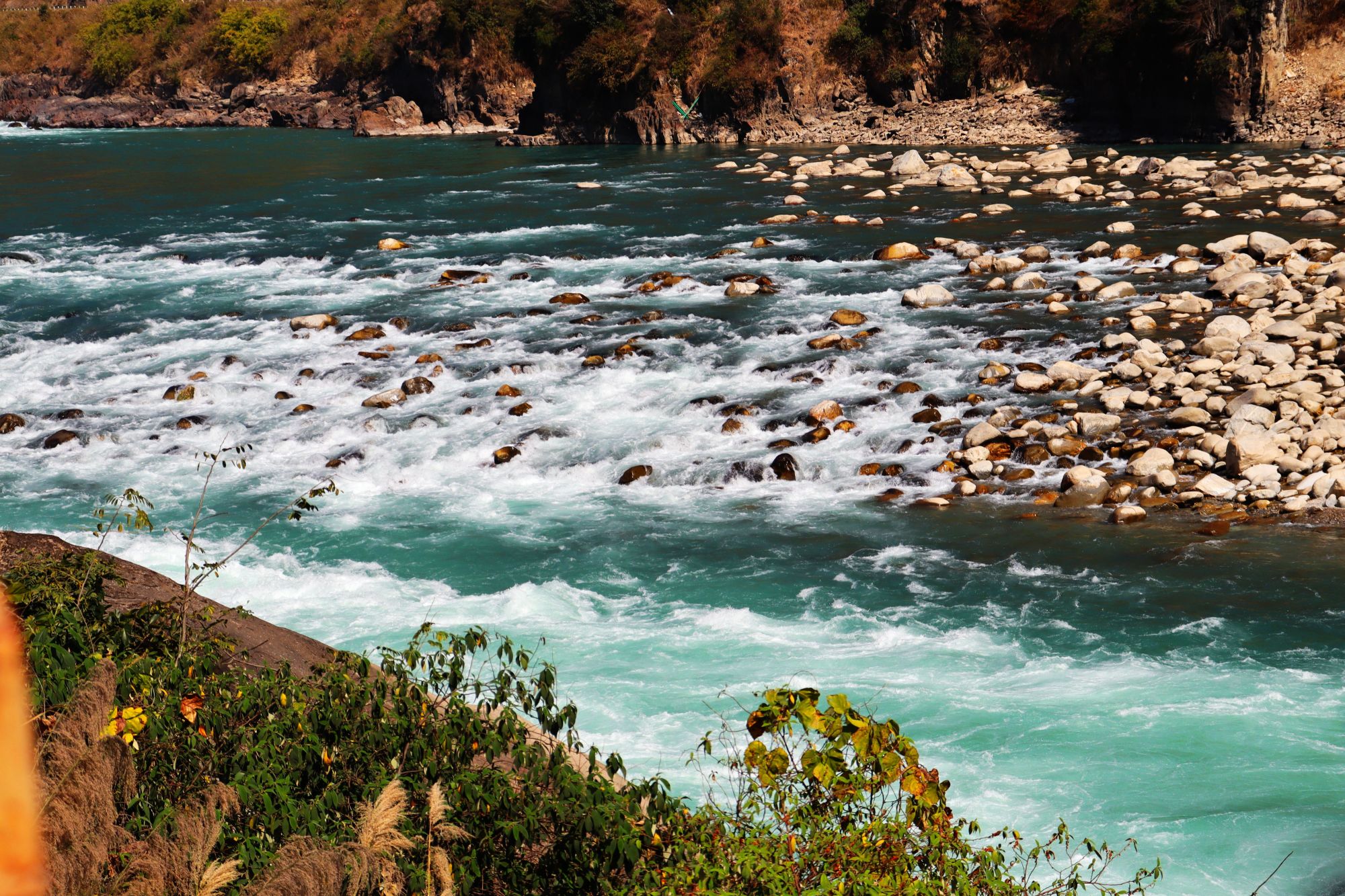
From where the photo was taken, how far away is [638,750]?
8125 mm

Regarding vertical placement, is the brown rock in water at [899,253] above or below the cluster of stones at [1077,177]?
below

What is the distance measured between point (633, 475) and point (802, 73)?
3944cm

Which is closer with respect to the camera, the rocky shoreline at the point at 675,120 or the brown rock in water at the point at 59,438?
the brown rock in water at the point at 59,438

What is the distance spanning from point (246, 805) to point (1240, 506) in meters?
Result: 10.1

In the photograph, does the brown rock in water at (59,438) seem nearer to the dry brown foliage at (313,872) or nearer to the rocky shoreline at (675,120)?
the dry brown foliage at (313,872)

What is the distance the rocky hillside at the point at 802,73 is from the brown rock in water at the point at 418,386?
30.5 m

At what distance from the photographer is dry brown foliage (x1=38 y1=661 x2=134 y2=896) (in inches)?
139

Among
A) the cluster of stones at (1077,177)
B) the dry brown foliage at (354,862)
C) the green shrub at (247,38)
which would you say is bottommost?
the dry brown foliage at (354,862)

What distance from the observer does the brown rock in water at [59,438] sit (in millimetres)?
16078

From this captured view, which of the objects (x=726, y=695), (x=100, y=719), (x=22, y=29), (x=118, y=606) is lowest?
(x=726, y=695)

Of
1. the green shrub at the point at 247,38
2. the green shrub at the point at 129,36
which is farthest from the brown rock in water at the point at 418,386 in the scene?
the green shrub at the point at 129,36

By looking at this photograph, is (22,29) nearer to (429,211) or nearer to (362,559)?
(429,211)

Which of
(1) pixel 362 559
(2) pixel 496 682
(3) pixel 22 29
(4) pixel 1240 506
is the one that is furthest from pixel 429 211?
(3) pixel 22 29

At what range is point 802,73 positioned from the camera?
1960 inches
